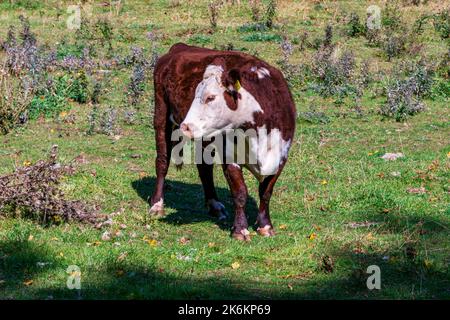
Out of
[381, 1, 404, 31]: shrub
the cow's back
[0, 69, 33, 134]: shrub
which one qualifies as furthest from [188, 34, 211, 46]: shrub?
the cow's back

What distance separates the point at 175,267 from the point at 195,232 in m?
1.60

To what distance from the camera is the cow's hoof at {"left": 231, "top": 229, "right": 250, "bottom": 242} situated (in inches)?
370

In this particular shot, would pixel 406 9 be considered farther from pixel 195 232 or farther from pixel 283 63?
pixel 195 232

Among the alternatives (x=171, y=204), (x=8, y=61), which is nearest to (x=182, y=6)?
(x=8, y=61)

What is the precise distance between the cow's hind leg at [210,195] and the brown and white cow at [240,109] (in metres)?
0.04

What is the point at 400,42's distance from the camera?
20156 mm

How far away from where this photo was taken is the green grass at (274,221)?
779 centimetres

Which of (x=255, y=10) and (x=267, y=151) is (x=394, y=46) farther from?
(x=267, y=151)

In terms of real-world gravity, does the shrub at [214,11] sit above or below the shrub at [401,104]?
above

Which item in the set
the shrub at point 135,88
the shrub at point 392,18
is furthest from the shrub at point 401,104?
the shrub at point 392,18

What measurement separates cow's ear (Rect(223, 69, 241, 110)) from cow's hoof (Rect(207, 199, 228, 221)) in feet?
6.01

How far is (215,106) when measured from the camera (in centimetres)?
912

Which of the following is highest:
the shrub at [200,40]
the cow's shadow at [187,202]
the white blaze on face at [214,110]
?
the white blaze on face at [214,110]

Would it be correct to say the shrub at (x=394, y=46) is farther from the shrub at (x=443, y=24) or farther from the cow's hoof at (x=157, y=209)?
the cow's hoof at (x=157, y=209)
